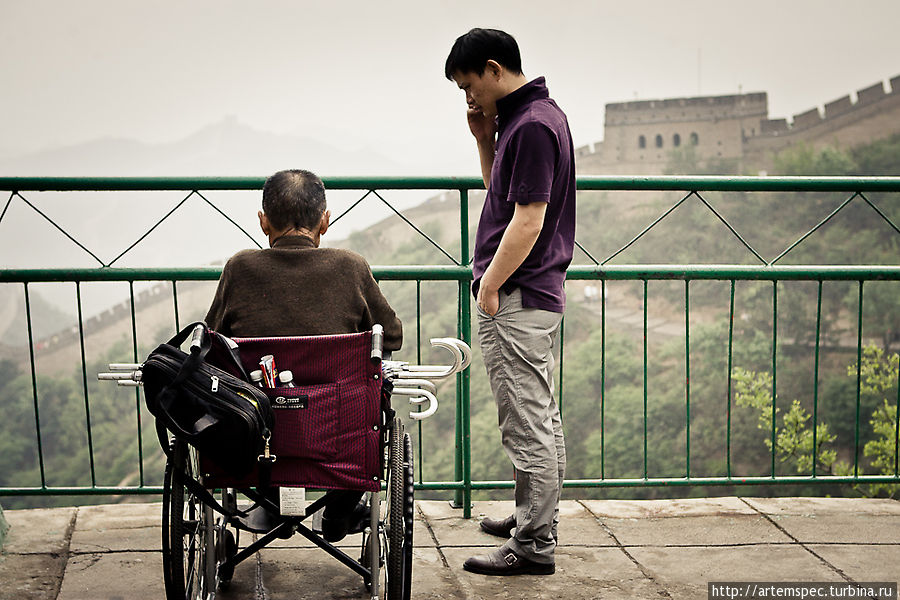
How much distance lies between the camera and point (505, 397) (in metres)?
2.38

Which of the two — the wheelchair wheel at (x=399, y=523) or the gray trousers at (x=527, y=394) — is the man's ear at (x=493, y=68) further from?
the wheelchair wheel at (x=399, y=523)

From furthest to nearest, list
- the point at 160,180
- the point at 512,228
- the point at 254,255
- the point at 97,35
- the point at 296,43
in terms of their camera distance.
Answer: the point at 296,43 < the point at 97,35 < the point at 160,180 < the point at 512,228 < the point at 254,255

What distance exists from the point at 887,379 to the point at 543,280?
116 ft

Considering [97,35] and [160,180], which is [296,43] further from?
[160,180]

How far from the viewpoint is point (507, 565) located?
2.47 metres

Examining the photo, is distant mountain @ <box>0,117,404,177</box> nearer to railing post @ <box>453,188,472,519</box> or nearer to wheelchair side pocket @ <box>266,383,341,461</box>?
railing post @ <box>453,188,472,519</box>

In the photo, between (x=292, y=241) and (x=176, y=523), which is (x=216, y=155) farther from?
(x=176, y=523)

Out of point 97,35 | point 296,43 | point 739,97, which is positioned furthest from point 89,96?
point 739,97

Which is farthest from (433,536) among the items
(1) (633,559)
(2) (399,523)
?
(2) (399,523)

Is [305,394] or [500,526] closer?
[305,394]

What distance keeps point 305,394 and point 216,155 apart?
7299cm

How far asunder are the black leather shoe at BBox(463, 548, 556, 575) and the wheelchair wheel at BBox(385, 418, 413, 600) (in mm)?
565

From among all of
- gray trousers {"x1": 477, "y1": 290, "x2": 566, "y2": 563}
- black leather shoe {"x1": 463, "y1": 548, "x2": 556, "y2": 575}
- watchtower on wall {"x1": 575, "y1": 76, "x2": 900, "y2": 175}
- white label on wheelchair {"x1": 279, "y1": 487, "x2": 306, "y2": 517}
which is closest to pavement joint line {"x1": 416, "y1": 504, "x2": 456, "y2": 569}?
black leather shoe {"x1": 463, "y1": 548, "x2": 556, "y2": 575}

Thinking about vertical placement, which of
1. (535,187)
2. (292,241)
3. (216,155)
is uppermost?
(216,155)
